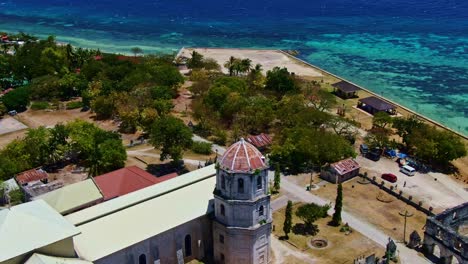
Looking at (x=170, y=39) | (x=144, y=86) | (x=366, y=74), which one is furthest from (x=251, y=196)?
(x=170, y=39)

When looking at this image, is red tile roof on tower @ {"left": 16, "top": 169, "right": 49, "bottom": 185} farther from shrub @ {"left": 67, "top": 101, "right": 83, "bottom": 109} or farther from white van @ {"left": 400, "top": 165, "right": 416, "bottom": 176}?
white van @ {"left": 400, "top": 165, "right": 416, "bottom": 176}

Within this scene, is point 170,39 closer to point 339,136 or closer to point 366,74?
point 366,74

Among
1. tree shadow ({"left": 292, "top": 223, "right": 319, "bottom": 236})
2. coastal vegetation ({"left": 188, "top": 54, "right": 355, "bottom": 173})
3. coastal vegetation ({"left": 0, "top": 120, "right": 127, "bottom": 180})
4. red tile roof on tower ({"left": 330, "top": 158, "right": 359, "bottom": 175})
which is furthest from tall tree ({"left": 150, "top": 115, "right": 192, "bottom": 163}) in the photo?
tree shadow ({"left": 292, "top": 223, "right": 319, "bottom": 236})

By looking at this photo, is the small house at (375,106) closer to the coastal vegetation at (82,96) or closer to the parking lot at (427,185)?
the parking lot at (427,185)

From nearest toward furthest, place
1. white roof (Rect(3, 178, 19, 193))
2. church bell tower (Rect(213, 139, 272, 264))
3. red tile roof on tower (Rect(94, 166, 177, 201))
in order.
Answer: church bell tower (Rect(213, 139, 272, 264)) → red tile roof on tower (Rect(94, 166, 177, 201)) → white roof (Rect(3, 178, 19, 193))

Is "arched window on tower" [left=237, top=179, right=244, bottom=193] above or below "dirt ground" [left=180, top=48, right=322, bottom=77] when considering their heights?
above

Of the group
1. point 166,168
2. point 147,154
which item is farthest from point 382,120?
point 147,154
